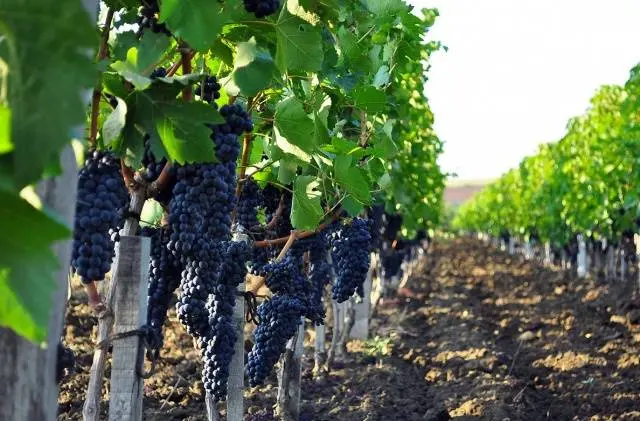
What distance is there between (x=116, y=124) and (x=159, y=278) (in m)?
0.91

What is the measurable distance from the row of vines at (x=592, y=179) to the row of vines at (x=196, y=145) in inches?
239

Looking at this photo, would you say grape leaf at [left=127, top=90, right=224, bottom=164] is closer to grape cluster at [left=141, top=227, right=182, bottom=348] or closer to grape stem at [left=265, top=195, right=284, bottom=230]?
grape cluster at [left=141, top=227, right=182, bottom=348]

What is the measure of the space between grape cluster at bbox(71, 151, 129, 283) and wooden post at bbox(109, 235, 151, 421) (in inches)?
11.0

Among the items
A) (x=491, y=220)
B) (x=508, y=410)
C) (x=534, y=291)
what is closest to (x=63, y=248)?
(x=508, y=410)

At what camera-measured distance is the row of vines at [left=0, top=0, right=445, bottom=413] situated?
1.33m

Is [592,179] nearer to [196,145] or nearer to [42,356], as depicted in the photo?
[196,145]

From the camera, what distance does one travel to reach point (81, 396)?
6230 mm

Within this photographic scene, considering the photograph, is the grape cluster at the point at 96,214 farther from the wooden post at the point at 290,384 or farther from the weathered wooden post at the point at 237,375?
the wooden post at the point at 290,384

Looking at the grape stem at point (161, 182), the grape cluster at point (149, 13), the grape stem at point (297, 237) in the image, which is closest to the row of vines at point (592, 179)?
the grape stem at point (297, 237)

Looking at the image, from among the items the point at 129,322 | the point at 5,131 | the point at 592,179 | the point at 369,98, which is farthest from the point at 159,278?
the point at 592,179

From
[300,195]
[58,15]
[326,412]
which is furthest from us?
[326,412]

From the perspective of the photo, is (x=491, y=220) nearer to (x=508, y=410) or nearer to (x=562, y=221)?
(x=562, y=221)

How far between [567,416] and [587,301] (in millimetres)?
8704

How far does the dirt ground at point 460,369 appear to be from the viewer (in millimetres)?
6750
